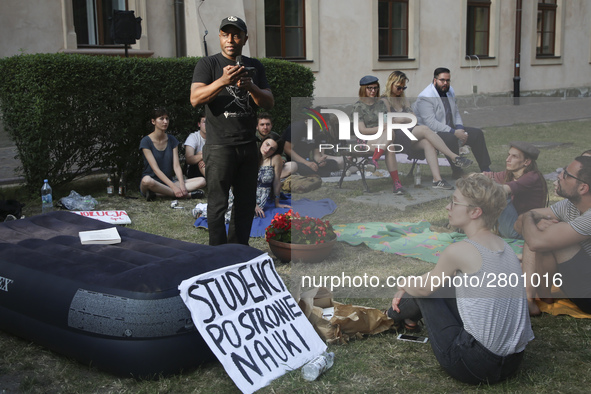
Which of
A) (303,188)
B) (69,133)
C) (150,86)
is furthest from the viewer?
(150,86)

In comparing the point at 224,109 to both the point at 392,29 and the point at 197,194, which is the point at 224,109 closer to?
the point at 197,194

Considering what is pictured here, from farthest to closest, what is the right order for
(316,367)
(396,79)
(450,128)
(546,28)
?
(546,28) → (396,79) → (450,128) → (316,367)

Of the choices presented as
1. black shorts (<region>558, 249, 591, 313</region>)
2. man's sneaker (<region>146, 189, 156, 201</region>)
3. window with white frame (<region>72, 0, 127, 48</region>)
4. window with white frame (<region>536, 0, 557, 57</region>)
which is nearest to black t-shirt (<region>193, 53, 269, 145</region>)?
black shorts (<region>558, 249, 591, 313</region>)

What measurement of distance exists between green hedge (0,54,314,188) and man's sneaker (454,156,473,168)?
17.6ft

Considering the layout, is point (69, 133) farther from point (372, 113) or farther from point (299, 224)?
point (372, 113)

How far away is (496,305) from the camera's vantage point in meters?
3.20

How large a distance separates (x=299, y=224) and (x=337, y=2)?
11.0m

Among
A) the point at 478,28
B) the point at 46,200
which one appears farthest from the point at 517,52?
the point at 46,200

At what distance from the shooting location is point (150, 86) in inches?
332

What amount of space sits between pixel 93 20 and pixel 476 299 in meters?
10.8

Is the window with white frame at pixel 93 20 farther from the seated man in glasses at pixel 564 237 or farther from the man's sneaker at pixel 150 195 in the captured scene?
Answer: the seated man in glasses at pixel 564 237

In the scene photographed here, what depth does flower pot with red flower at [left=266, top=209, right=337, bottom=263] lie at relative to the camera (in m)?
4.59

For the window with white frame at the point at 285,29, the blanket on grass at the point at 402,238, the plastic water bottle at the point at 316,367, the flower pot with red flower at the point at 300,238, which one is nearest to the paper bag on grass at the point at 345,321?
the plastic water bottle at the point at 316,367

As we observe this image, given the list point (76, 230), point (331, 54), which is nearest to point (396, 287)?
point (76, 230)
